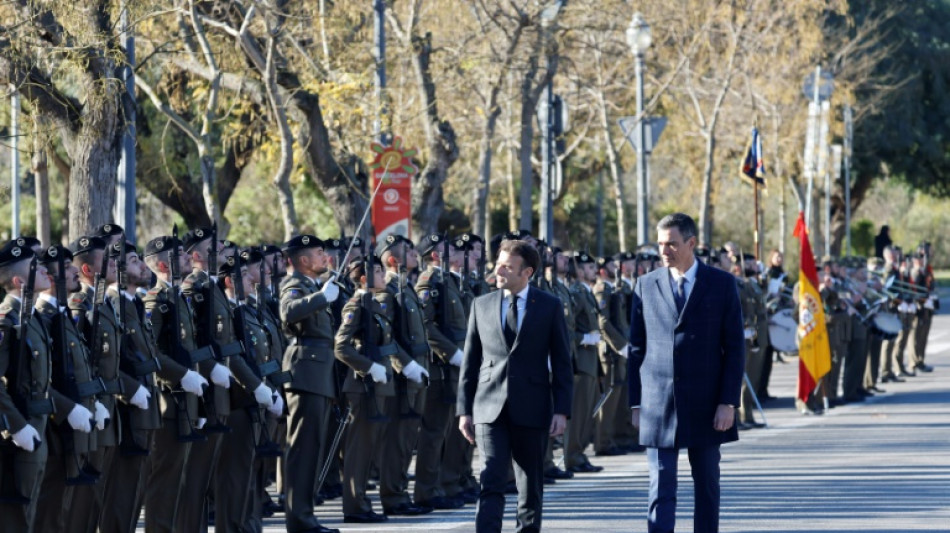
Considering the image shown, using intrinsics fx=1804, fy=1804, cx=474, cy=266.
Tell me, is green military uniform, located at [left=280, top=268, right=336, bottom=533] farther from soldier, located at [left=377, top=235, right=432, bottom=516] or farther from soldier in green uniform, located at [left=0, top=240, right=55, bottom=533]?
soldier in green uniform, located at [left=0, top=240, right=55, bottom=533]

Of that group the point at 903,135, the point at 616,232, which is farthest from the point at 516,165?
the point at 903,135

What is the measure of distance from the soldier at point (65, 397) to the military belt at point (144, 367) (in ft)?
1.51

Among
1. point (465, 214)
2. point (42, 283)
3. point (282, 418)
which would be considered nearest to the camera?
point (42, 283)

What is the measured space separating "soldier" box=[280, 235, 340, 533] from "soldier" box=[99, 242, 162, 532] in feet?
5.27

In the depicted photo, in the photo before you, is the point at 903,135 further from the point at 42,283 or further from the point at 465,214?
the point at 42,283

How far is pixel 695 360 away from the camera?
946cm

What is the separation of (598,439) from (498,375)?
Result: 7898 mm

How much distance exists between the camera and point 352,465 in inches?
492

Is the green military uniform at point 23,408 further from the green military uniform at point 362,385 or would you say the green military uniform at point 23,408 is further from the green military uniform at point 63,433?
the green military uniform at point 362,385

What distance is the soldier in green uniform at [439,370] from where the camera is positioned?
43.5ft

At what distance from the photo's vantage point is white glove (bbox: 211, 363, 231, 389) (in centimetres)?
1046

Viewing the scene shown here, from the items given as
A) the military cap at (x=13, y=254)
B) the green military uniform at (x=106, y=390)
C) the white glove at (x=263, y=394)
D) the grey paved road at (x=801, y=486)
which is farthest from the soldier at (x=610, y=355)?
the military cap at (x=13, y=254)

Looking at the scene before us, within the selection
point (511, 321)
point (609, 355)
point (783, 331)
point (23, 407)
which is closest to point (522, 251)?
point (511, 321)

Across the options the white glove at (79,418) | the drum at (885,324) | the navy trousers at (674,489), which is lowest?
the navy trousers at (674,489)
